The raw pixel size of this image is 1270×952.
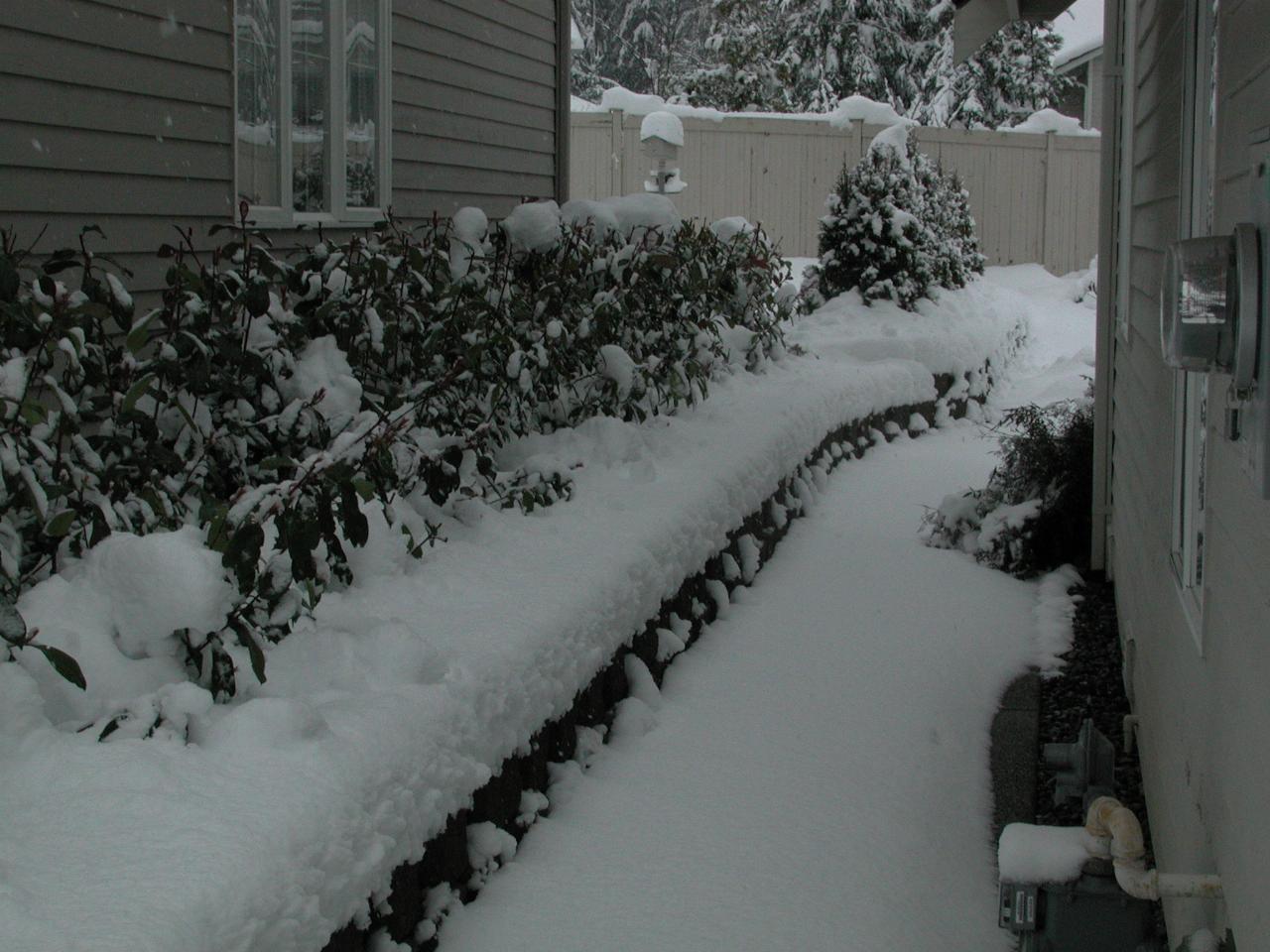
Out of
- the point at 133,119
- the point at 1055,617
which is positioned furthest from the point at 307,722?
the point at 133,119

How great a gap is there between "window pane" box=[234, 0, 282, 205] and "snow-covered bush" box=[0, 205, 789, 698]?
1.74ft

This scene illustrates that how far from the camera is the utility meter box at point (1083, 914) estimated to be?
2949mm

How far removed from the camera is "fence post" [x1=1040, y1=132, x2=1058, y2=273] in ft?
73.1

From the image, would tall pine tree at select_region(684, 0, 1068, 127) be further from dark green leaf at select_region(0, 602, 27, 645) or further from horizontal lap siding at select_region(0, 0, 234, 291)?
dark green leaf at select_region(0, 602, 27, 645)

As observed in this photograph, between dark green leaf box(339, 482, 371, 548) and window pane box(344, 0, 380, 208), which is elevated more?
window pane box(344, 0, 380, 208)

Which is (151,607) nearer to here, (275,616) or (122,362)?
(275,616)

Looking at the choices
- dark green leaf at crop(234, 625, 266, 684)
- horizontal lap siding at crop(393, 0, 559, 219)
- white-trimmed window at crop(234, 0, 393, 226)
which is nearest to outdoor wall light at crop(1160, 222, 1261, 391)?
dark green leaf at crop(234, 625, 266, 684)

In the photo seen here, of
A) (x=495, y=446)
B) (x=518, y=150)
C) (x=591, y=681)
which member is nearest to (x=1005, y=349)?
(x=518, y=150)

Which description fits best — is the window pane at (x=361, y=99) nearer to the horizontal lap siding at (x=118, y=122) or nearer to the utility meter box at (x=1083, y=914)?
the horizontal lap siding at (x=118, y=122)

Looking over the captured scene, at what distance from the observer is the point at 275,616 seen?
3.30 metres

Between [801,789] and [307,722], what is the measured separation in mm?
1787

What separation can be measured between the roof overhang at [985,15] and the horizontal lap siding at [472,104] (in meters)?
3.46

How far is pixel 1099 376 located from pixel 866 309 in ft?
20.1

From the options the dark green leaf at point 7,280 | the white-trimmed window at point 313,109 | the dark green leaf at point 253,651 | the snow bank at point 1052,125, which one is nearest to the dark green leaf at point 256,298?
the dark green leaf at point 7,280
